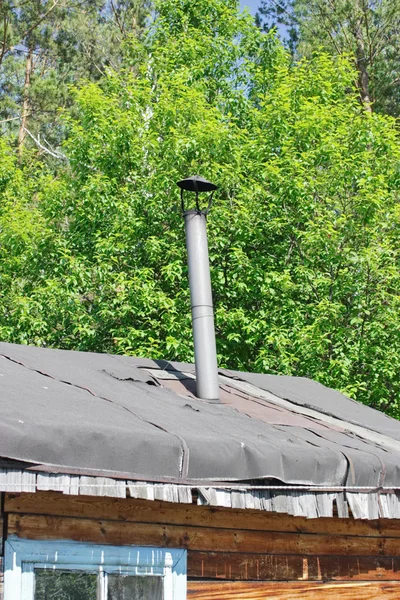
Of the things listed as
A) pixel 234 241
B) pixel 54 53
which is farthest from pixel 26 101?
pixel 234 241

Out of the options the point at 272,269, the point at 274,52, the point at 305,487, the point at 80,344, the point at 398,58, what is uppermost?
the point at 398,58

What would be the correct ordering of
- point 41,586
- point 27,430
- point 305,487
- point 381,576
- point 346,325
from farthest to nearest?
1. point 346,325
2. point 381,576
3. point 305,487
4. point 41,586
5. point 27,430

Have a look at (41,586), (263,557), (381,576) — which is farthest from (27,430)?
(381,576)

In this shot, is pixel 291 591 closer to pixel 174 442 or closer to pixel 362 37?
pixel 174 442

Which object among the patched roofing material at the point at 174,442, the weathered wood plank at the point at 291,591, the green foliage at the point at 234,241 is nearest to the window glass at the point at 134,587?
the weathered wood plank at the point at 291,591

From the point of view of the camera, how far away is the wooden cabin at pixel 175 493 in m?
4.43

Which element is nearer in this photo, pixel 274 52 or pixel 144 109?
pixel 144 109

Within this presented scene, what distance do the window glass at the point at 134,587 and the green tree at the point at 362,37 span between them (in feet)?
71.4

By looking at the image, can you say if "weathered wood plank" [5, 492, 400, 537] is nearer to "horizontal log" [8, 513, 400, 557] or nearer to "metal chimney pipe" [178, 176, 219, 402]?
"horizontal log" [8, 513, 400, 557]

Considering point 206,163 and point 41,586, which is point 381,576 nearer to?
point 41,586

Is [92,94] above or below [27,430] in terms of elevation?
above

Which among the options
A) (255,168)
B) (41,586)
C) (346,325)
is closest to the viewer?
(41,586)

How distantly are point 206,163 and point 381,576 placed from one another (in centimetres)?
847

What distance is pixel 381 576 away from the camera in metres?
6.64
